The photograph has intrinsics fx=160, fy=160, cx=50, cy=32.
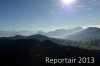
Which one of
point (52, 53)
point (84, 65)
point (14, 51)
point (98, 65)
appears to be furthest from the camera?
point (14, 51)

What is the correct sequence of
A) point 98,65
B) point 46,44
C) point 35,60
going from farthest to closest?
point 46,44 → point 35,60 → point 98,65

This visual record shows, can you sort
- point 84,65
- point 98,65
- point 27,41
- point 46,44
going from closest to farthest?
point 84,65 → point 98,65 → point 46,44 → point 27,41

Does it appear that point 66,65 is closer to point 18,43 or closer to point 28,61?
point 28,61

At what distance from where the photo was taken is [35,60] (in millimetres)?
119062

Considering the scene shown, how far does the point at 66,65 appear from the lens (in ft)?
339

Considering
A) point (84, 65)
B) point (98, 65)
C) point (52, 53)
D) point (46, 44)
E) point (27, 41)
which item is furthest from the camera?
point (27, 41)

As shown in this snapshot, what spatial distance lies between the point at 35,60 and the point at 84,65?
36738mm

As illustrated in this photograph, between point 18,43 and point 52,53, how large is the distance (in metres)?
59.2

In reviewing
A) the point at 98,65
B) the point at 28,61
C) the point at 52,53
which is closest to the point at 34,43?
the point at 52,53

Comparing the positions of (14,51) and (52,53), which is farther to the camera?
(14,51)

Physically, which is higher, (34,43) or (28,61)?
(34,43)

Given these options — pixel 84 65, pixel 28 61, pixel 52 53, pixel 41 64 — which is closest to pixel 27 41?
pixel 52 53

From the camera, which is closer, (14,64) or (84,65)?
(84,65)

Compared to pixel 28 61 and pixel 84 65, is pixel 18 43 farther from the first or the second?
pixel 84 65
